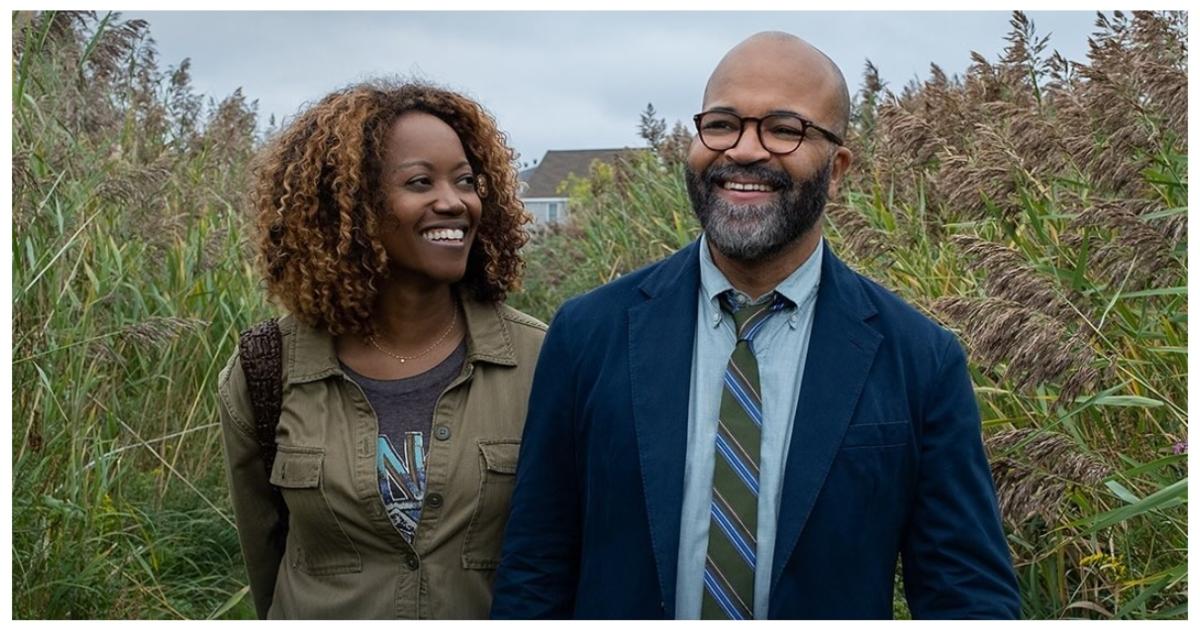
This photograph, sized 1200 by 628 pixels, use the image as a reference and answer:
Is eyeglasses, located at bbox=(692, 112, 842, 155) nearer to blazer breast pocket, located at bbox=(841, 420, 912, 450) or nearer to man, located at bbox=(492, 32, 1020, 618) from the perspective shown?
man, located at bbox=(492, 32, 1020, 618)

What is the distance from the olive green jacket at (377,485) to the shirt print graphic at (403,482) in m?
0.02

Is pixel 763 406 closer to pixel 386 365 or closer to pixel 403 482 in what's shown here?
pixel 403 482

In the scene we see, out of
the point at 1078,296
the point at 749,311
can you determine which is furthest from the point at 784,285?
the point at 1078,296

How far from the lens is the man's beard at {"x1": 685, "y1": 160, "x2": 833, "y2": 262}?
8.43 ft

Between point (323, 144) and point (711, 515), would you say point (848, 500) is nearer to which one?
point (711, 515)

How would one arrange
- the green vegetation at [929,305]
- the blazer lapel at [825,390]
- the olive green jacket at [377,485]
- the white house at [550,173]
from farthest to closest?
the white house at [550,173], the green vegetation at [929,305], the olive green jacket at [377,485], the blazer lapel at [825,390]

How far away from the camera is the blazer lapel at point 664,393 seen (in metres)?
2.51

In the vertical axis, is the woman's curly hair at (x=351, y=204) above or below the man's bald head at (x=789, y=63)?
below

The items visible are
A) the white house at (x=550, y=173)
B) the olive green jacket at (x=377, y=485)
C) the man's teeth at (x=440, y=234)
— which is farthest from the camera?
the white house at (x=550, y=173)

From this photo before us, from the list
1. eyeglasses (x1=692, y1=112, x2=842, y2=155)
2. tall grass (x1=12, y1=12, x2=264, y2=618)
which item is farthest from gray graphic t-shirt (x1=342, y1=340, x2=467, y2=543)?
tall grass (x1=12, y1=12, x2=264, y2=618)

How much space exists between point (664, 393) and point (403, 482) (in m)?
0.67

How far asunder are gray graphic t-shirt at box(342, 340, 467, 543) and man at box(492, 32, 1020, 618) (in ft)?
1.01

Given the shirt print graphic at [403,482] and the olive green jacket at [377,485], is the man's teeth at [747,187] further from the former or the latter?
the shirt print graphic at [403,482]

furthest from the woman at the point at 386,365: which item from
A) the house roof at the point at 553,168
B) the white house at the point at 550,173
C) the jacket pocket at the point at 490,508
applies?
the house roof at the point at 553,168
